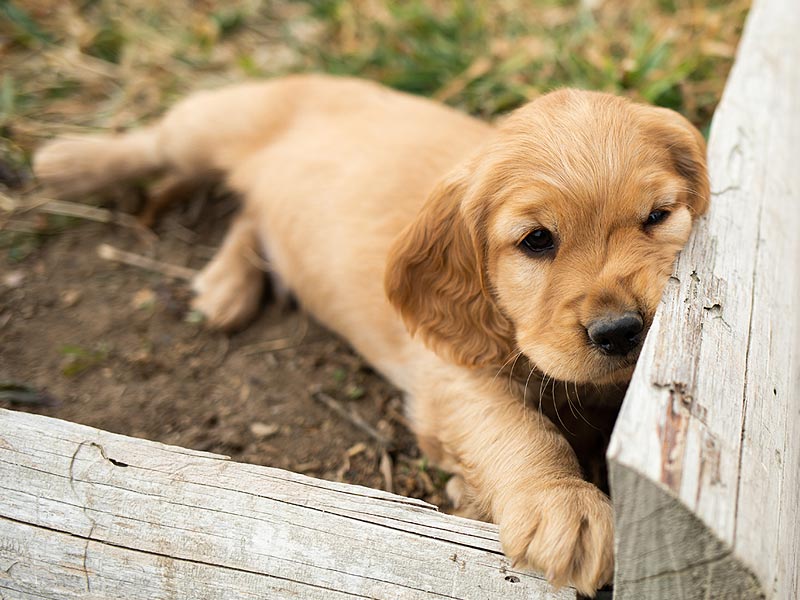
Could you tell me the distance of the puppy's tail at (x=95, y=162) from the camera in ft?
12.4

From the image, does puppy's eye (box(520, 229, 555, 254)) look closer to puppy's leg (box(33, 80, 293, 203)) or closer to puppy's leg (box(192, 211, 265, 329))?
puppy's leg (box(192, 211, 265, 329))

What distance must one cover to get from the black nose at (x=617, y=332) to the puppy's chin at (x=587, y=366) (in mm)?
23

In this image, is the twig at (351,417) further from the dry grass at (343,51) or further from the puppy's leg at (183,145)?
the dry grass at (343,51)

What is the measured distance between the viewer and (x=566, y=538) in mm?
1695

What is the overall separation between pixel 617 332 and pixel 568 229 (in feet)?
1.07

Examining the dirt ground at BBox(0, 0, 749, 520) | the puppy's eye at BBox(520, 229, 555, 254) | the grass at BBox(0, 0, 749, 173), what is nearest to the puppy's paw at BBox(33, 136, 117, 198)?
the dirt ground at BBox(0, 0, 749, 520)

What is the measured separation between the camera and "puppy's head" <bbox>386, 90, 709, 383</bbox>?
6.29 ft

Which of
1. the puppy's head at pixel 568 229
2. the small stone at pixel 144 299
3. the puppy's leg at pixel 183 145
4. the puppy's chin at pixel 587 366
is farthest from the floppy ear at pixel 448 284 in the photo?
the puppy's leg at pixel 183 145

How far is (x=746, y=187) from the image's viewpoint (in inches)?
91.3

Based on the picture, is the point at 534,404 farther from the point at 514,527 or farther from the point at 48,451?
the point at 48,451

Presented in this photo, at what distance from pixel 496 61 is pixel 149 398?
105 inches

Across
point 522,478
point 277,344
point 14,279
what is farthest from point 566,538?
point 14,279

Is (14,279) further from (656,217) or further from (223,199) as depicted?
(656,217)

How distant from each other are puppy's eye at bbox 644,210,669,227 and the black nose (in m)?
0.34
